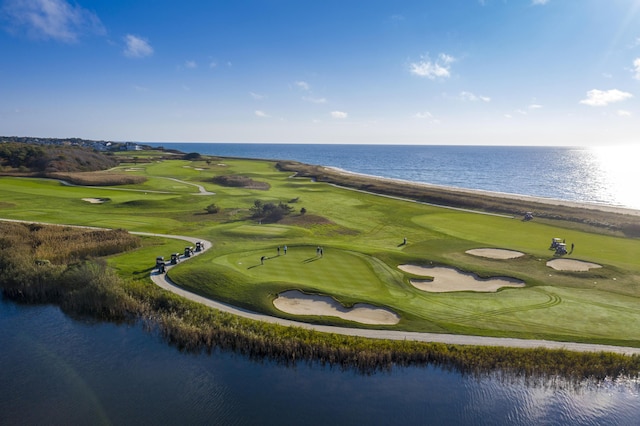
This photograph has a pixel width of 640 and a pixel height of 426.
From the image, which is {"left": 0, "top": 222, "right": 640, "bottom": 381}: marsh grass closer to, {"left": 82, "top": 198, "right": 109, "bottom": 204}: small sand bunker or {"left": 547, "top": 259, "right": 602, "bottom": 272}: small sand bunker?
{"left": 547, "top": 259, "right": 602, "bottom": 272}: small sand bunker

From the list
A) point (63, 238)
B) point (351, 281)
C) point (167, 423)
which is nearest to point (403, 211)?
point (351, 281)

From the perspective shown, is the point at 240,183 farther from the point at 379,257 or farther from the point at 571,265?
the point at 571,265

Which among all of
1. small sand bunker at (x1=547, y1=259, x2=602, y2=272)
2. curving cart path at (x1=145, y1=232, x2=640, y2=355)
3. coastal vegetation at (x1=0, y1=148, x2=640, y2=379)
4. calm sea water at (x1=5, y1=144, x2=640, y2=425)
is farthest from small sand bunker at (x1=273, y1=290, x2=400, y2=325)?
small sand bunker at (x1=547, y1=259, x2=602, y2=272)

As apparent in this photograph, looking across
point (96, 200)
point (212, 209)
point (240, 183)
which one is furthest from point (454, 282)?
point (240, 183)

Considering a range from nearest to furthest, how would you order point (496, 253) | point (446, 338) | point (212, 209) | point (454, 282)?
point (446, 338), point (454, 282), point (496, 253), point (212, 209)

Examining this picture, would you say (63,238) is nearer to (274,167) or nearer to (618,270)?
(618,270)
